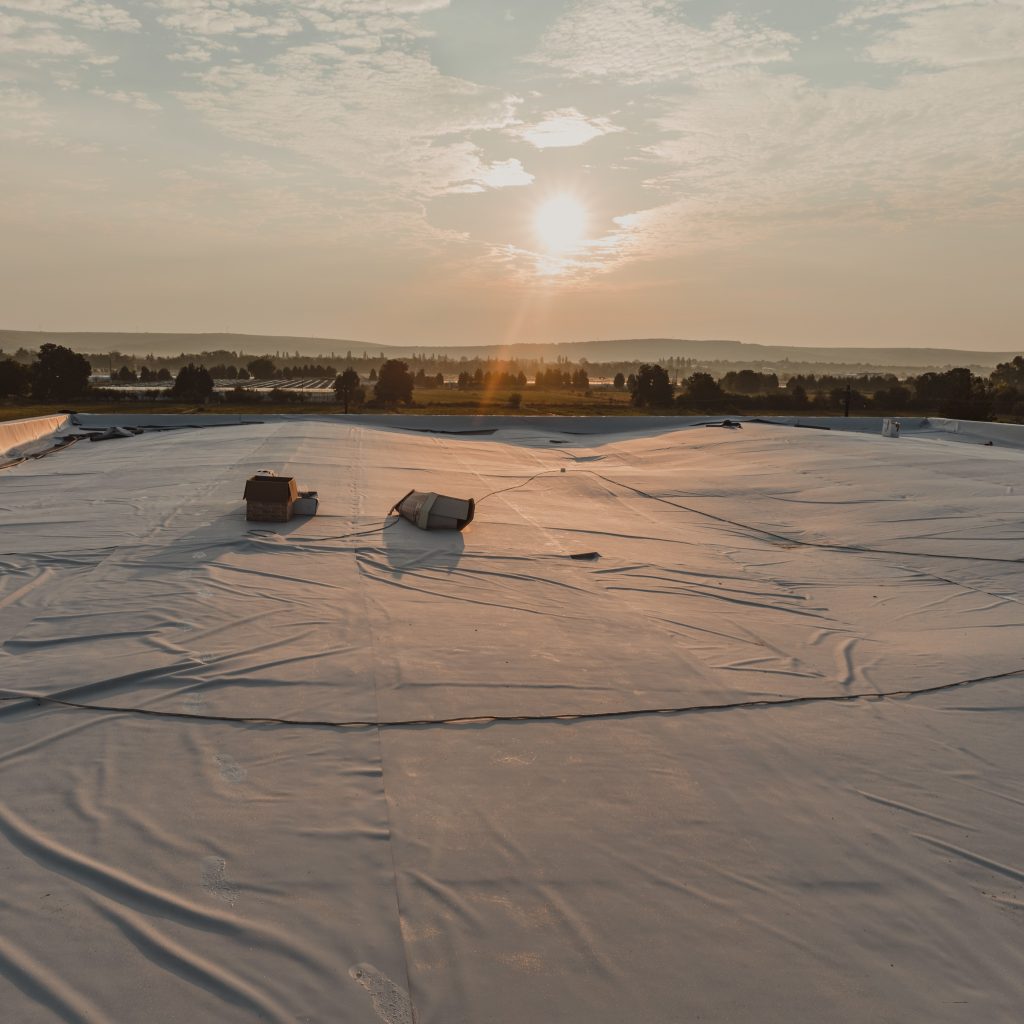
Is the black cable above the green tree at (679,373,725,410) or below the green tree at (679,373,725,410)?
below

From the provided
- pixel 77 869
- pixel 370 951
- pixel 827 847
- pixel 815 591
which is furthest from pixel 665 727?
pixel 815 591

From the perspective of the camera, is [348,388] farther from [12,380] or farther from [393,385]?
[12,380]

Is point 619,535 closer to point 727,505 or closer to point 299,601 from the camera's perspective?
point 727,505

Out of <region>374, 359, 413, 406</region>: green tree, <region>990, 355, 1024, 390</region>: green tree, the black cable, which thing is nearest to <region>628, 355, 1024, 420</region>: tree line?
<region>374, 359, 413, 406</region>: green tree

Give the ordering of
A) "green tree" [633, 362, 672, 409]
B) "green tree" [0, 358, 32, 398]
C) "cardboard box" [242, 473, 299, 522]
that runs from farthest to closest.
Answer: "green tree" [633, 362, 672, 409], "green tree" [0, 358, 32, 398], "cardboard box" [242, 473, 299, 522]

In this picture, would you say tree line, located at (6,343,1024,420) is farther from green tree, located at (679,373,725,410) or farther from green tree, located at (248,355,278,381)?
green tree, located at (248,355,278,381)

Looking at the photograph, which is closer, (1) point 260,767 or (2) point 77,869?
(2) point 77,869

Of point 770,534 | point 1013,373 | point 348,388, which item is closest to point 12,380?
point 348,388
